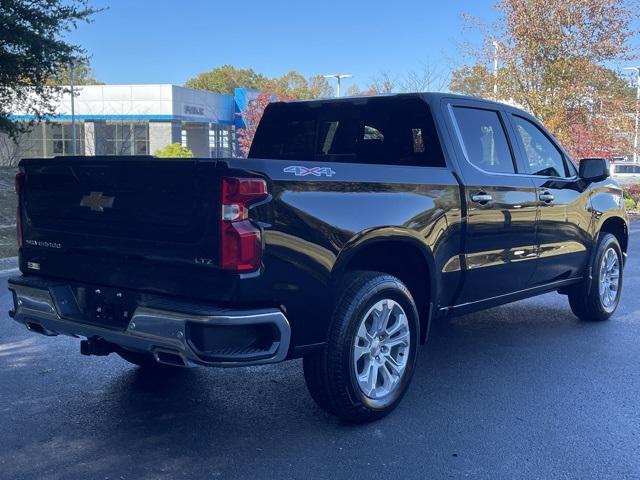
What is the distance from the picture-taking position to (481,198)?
5.07 metres

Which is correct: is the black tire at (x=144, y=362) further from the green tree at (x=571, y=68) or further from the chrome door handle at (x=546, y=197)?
the green tree at (x=571, y=68)

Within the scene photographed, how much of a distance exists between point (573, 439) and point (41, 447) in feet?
9.72

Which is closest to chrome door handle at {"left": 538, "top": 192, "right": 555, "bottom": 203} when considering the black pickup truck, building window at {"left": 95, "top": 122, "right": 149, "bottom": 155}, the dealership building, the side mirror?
the black pickup truck

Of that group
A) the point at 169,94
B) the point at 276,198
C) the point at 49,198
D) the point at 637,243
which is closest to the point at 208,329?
the point at 276,198

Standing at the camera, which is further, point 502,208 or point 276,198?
point 502,208

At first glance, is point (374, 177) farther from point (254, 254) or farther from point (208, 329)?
point (208, 329)

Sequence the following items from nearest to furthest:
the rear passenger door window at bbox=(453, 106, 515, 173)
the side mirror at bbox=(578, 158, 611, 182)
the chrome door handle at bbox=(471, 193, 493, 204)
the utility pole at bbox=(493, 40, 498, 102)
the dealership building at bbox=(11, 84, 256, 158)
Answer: the chrome door handle at bbox=(471, 193, 493, 204) → the rear passenger door window at bbox=(453, 106, 515, 173) → the side mirror at bbox=(578, 158, 611, 182) → the utility pole at bbox=(493, 40, 498, 102) → the dealership building at bbox=(11, 84, 256, 158)

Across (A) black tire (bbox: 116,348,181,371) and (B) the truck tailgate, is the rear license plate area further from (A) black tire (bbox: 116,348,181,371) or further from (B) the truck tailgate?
(A) black tire (bbox: 116,348,181,371)

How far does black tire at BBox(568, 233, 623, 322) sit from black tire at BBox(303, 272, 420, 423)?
126 inches

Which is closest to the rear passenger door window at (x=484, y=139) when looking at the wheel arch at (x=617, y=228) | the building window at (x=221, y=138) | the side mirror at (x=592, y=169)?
the side mirror at (x=592, y=169)

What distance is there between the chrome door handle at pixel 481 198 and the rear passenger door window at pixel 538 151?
871mm

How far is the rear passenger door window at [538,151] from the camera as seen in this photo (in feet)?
19.4

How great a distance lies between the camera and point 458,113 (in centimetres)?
530

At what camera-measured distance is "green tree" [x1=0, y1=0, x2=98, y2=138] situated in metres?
14.1
